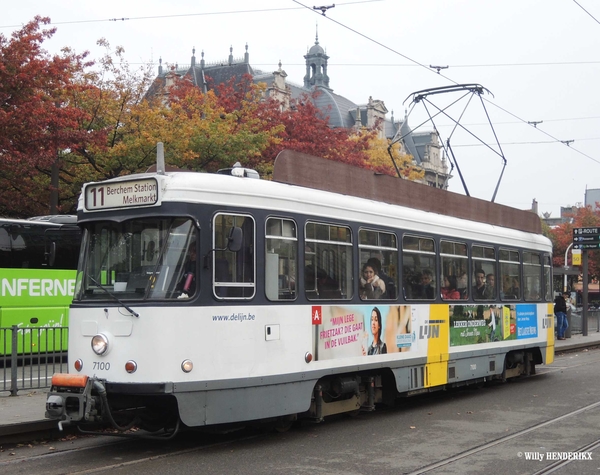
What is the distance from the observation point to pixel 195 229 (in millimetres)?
8984

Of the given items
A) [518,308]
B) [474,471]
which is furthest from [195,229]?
[518,308]

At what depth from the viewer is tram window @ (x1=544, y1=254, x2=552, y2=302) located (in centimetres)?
1759

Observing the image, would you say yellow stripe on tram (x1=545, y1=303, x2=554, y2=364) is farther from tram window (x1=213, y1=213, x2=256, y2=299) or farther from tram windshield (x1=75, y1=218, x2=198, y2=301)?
tram windshield (x1=75, y1=218, x2=198, y2=301)

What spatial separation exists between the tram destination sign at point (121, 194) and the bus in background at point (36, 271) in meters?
8.46

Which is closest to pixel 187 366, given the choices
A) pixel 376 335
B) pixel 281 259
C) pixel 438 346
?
pixel 281 259

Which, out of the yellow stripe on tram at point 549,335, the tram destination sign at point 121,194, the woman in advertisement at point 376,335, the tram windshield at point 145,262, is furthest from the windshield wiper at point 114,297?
the yellow stripe on tram at point 549,335

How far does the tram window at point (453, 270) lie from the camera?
527 inches

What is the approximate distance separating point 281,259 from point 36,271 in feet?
33.6

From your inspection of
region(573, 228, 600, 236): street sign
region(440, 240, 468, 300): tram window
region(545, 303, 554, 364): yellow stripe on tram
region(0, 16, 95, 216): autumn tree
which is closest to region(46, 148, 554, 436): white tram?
region(440, 240, 468, 300): tram window

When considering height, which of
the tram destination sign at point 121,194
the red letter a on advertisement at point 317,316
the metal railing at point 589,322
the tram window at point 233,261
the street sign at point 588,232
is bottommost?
the metal railing at point 589,322

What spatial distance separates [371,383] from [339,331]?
1.28m

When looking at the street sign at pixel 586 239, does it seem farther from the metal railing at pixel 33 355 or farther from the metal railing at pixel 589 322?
the metal railing at pixel 33 355

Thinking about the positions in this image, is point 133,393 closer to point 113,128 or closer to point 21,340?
point 21,340

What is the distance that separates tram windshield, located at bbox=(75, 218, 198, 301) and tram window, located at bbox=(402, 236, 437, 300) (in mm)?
4267
